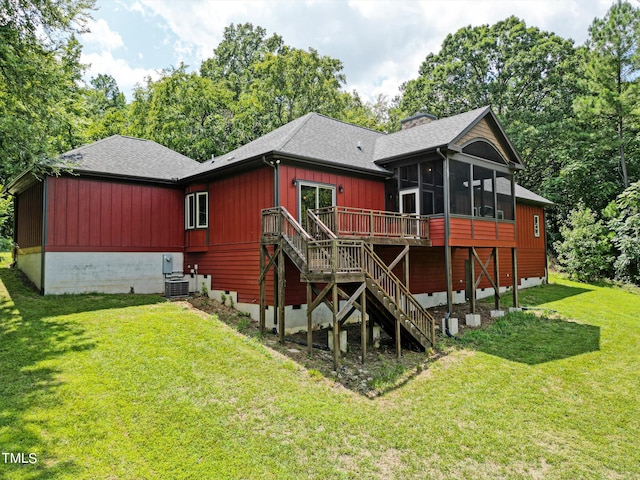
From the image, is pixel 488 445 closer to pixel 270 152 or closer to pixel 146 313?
pixel 270 152

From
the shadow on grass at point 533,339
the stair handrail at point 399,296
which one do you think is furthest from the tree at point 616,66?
the stair handrail at point 399,296

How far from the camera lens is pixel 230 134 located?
2917 cm

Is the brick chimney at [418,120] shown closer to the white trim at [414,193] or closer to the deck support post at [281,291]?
the white trim at [414,193]

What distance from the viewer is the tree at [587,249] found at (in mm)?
22109

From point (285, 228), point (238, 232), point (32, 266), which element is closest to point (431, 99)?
point (238, 232)

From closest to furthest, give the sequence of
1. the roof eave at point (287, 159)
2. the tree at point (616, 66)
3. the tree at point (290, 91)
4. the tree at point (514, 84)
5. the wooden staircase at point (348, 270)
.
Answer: the wooden staircase at point (348, 270), the roof eave at point (287, 159), the tree at point (616, 66), the tree at point (290, 91), the tree at point (514, 84)

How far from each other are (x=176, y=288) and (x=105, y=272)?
8.22 ft

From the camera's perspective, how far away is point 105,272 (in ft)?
45.6

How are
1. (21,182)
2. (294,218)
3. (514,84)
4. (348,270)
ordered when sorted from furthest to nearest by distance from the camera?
(514,84)
(21,182)
(294,218)
(348,270)

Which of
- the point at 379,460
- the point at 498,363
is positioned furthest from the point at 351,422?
the point at 498,363

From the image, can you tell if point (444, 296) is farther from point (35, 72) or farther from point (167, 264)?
point (35, 72)

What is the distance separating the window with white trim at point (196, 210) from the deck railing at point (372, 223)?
5.62 metres

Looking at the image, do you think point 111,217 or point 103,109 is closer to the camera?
point 111,217

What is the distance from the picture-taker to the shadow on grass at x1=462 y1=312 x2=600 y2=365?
10273mm
